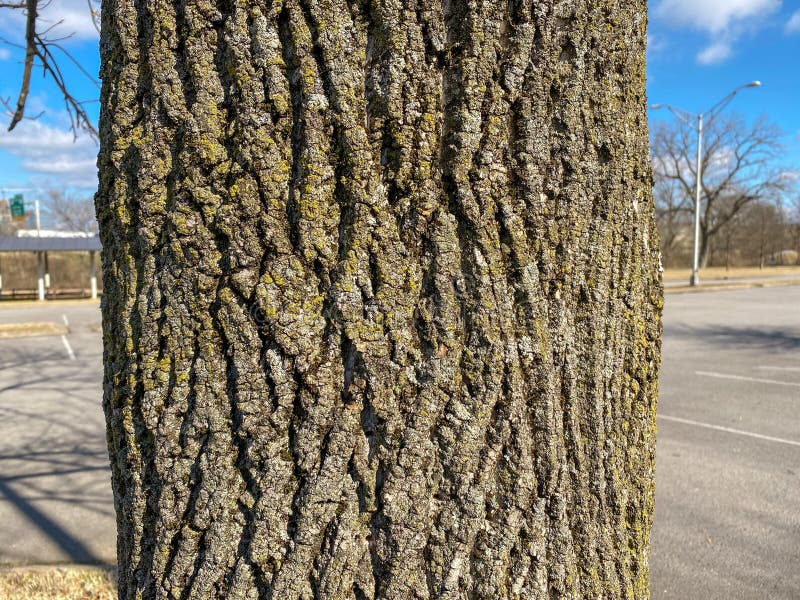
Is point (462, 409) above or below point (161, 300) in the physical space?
below

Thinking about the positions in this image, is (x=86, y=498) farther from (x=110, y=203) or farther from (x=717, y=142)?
(x=717, y=142)

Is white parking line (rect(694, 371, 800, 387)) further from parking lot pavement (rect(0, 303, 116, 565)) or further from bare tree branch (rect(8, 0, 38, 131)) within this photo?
bare tree branch (rect(8, 0, 38, 131))

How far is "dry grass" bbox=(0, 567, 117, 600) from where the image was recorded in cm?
305

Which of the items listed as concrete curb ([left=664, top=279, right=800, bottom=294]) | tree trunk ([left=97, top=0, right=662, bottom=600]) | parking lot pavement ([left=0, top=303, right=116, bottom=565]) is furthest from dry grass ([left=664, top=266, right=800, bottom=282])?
tree trunk ([left=97, top=0, right=662, bottom=600])

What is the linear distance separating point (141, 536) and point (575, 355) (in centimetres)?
97

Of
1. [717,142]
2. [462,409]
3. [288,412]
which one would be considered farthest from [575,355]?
[717,142]

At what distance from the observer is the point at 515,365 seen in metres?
1.13

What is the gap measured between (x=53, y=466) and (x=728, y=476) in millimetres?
6027

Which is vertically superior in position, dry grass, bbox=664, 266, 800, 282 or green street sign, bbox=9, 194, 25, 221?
green street sign, bbox=9, 194, 25, 221

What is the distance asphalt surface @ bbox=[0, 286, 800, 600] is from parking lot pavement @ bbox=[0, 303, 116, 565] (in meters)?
0.01

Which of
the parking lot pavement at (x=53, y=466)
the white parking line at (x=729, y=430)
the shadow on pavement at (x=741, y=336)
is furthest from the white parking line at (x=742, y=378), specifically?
the parking lot pavement at (x=53, y=466)

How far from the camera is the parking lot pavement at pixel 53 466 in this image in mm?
3832

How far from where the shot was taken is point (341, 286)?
1.07 m

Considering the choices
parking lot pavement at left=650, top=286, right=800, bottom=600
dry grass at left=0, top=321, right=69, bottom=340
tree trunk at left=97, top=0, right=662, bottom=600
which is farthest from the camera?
dry grass at left=0, top=321, right=69, bottom=340
